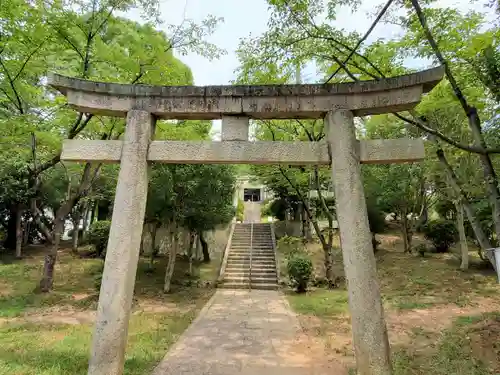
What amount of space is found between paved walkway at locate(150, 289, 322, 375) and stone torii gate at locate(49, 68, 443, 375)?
1.71 meters

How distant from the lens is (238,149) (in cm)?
516

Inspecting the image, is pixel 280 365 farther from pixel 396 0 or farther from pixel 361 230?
pixel 396 0

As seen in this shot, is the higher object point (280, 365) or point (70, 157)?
point (70, 157)

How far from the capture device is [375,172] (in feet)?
55.6

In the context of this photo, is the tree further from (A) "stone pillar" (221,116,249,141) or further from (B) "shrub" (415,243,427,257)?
(B) "shrub" (415,243,427,257)

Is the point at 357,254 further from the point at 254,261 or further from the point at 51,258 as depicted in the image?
the point at 254,261

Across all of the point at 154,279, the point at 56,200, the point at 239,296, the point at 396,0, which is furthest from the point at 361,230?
the point at 56,200

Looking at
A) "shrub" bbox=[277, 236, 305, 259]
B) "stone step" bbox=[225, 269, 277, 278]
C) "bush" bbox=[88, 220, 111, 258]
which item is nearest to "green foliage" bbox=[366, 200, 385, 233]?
"shrub" bbox=[277, 236, 305, 259]

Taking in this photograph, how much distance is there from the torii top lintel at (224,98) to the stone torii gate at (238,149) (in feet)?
0.05

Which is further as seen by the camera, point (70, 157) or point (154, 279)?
point (154, 279)

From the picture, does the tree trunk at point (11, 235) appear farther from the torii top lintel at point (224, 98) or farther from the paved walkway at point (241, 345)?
the torii top lintel at point (224, 98)

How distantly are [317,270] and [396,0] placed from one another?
13.2m

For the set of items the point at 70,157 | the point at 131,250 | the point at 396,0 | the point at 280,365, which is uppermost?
the point at 396,0

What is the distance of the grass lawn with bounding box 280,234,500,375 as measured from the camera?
19.9ft
